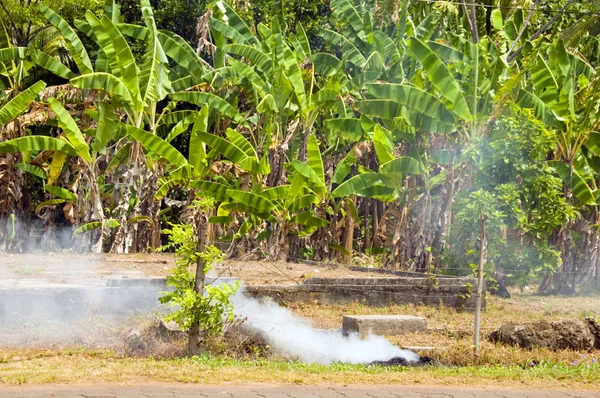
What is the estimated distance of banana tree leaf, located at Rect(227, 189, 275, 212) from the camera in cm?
1360

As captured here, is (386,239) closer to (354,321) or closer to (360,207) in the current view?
(360,207)

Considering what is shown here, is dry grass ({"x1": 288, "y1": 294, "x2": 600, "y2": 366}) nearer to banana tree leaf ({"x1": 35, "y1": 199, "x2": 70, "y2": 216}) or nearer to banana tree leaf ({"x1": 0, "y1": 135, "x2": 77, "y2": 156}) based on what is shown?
banana tree leaf ({"x1": 0, "y1": 135, "x2": 77, "y2": 156})

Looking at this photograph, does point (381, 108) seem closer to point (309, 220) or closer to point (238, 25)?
point (309, 220)

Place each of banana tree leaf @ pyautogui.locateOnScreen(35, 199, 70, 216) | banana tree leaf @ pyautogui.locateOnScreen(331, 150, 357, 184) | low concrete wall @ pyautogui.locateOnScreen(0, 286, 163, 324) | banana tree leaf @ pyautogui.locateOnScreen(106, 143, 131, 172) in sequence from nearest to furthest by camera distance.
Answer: low concrete wall @ pyautogui.locateOnScreen(0, 286, 163, 324)
banana tree leaf @ pyautogui.locateOnScreen(331, 150, 357, 184)
banana tree leaf @ pyautogui.locateOnScreen(106, 143, 131, 172)
banana tree leaf @ pyautogui.locateOnScreen(35, 199, 70, 216)

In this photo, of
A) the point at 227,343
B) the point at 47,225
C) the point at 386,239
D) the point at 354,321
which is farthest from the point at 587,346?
the point at 47,225

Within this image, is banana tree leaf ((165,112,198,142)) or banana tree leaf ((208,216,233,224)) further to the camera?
banana tree leaf ((165,112,198,142))

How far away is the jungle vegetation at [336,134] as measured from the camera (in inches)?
539

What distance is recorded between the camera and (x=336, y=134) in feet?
54.2

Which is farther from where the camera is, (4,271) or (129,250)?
(129,250)

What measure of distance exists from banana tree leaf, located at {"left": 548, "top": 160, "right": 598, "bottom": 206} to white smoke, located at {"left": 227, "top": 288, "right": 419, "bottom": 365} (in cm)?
682

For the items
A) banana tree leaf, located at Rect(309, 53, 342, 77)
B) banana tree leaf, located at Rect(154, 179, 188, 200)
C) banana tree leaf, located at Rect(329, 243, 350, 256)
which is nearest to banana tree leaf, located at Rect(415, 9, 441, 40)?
banana tree leaf, located at Rect(309, 53, 342, 77)

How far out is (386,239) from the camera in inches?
768

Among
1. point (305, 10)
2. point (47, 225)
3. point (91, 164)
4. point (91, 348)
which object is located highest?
point (305, 10)

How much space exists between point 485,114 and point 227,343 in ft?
23.7
